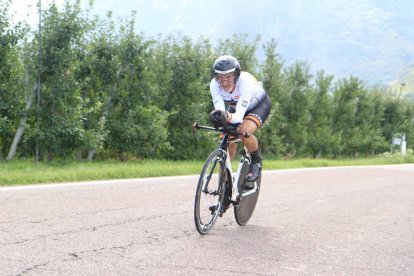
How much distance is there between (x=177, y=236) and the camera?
5.14 metres

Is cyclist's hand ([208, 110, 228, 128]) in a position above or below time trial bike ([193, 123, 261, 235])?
above

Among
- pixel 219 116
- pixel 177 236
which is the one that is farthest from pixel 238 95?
pixel 177 236

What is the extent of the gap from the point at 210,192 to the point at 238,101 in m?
1.06

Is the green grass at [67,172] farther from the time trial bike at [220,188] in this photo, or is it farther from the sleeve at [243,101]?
the sleeve at [243,101]

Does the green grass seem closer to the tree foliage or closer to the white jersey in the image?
the tree foliage

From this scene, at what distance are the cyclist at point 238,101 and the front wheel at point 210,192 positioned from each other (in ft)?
1.32

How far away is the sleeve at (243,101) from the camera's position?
17.7ft

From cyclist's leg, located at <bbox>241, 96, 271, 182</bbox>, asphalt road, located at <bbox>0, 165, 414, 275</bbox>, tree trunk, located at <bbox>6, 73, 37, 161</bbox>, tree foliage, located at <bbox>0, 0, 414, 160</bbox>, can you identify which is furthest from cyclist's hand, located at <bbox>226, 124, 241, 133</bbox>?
tree trunk, located at <bbox>6, 73, 37, 161</bbox>

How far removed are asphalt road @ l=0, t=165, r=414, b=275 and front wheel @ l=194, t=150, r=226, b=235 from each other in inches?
6.9

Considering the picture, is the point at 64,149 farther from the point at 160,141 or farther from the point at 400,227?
the point at 400,227

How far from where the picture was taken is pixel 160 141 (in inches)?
592

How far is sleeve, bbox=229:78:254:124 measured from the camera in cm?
538

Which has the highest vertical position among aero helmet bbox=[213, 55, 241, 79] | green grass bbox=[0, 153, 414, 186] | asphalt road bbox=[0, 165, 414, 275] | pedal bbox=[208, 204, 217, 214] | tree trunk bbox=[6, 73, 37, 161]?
aero helmet bbox=[213, 55, 241, 79]

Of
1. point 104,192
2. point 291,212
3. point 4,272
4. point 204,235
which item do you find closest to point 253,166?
point 204,235
